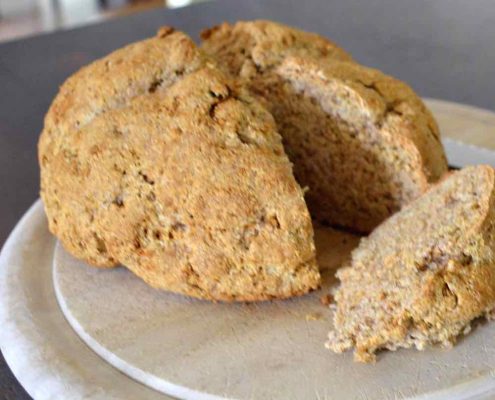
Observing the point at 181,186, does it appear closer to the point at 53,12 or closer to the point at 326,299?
the point at 326,299

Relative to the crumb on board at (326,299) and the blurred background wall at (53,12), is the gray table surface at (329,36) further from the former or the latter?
the blurred background wall at (53,12)

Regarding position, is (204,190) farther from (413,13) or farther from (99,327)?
(413,13)

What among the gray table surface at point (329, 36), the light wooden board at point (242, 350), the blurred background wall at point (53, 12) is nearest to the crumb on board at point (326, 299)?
the light wooden board at point (242, 350)

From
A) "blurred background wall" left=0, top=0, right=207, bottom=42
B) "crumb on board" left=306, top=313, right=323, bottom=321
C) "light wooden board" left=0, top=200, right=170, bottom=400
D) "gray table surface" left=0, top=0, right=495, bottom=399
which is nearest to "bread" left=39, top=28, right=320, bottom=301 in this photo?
"crumb on board" left=306, top=313, right=323, bottom=321

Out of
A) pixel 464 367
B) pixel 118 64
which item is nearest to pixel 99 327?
pixel 118 64

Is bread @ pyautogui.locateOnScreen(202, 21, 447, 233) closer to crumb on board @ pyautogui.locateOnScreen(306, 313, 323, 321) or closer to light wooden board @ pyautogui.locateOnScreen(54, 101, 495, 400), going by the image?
light wooden board @ pyautogui.locateOnScreen(54, 101, 495, 400)

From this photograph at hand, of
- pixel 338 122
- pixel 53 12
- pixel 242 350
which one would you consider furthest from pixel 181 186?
pixel 53 12
